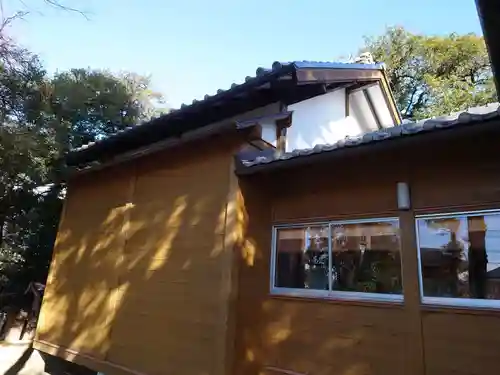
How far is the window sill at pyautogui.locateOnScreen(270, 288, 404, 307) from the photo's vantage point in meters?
3.88

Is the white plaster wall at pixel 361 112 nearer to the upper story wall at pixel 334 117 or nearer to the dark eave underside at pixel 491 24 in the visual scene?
the upper story wall at pixel 334 117

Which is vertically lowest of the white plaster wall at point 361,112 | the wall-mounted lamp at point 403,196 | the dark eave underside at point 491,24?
the wall-mounted lamp at point 403,196

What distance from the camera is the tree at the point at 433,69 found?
17797mm

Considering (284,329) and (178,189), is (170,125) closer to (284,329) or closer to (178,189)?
(178,189)

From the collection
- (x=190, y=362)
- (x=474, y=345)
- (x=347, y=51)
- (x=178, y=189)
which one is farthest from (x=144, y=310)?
(x=347, y=51)

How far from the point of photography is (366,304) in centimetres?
398

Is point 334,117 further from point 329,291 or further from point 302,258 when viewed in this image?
point 329,291

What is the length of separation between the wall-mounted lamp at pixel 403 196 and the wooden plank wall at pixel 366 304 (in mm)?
62

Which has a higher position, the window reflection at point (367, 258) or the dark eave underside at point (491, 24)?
the dark eave underside at point (491, 24)

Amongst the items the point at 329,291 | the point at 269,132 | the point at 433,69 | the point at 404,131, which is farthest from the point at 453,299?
the point at 433,69

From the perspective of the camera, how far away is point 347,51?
21.5 m

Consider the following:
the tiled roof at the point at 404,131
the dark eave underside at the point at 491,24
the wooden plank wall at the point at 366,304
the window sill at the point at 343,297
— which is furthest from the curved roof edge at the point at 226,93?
the dark eave underside at the point at 491,24

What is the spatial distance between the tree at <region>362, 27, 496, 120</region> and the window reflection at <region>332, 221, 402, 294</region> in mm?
15771

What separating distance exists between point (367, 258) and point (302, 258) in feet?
2.83
